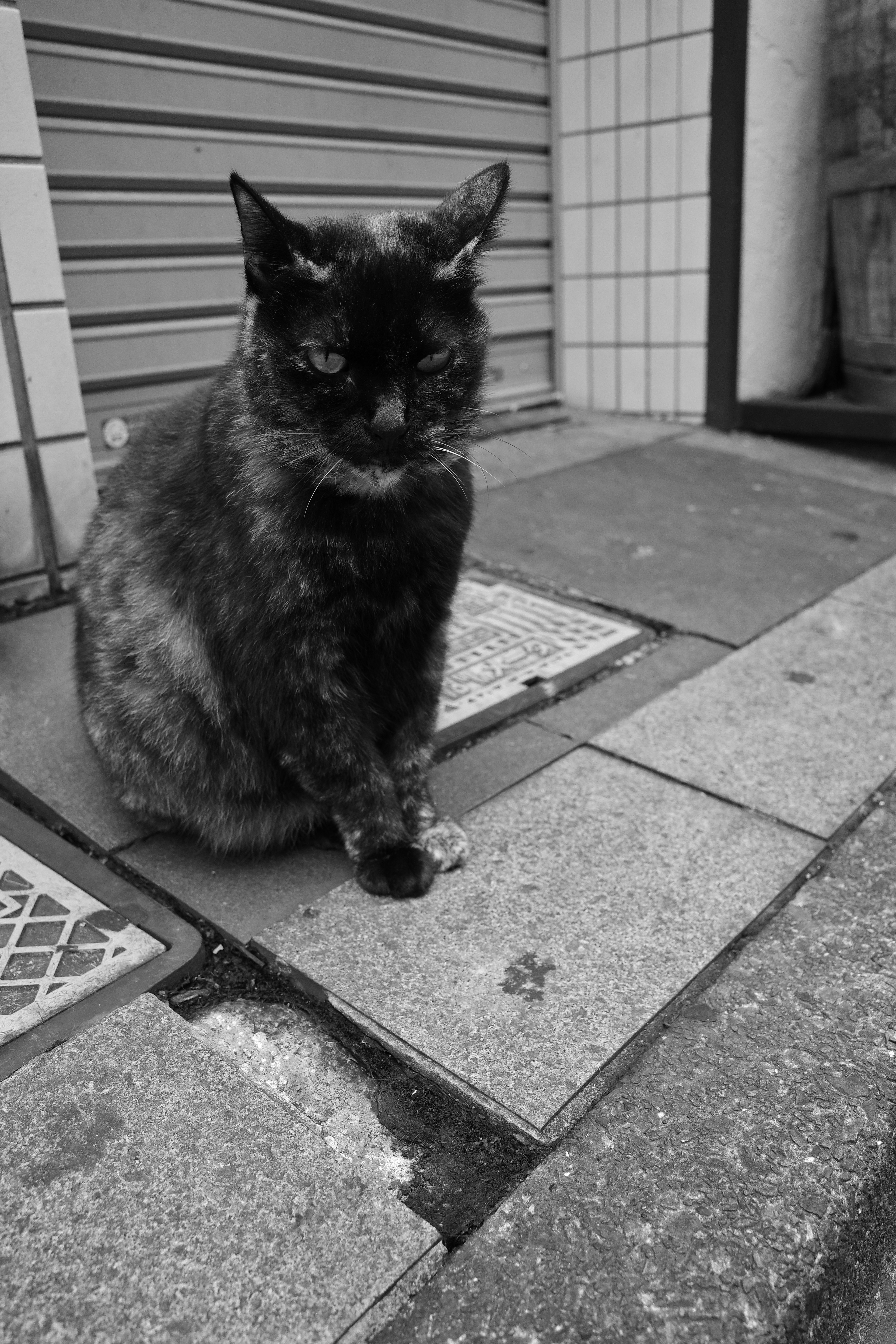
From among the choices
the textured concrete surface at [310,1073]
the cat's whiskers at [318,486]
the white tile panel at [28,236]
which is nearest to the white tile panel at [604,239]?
the white tile panel at [28,236]

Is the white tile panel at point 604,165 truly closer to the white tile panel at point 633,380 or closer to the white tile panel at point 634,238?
the white tile panel at point 634,238

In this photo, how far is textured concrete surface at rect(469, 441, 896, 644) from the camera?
343 centimetres

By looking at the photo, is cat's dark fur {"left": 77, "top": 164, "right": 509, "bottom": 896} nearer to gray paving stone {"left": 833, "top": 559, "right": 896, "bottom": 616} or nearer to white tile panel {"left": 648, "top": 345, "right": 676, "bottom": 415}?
gray paving stone {"left": 833, "top": 559, "right": 896, "bottom": 616}

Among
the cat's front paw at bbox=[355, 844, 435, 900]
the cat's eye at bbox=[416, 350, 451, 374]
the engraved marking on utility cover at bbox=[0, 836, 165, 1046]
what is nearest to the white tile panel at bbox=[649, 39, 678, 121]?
the cat's eye at bbox=[416, 350, 451, 374]

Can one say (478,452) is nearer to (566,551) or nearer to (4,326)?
(566,551)

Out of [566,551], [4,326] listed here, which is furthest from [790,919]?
[4,326]

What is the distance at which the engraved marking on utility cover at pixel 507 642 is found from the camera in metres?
2.78

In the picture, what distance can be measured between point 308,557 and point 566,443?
361 centimetres

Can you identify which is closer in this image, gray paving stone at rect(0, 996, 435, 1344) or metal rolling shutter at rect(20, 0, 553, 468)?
gray paving stone at rect(0, 996, 435, 1344)

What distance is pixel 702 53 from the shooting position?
494cm

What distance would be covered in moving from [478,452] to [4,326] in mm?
2445

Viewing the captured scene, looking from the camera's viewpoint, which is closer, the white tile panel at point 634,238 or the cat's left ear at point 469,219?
the cat's left ear at point 469,219

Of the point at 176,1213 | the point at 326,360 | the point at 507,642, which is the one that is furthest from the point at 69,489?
the point at 176,1213

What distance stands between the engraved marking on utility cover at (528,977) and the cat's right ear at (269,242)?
4.15ft
